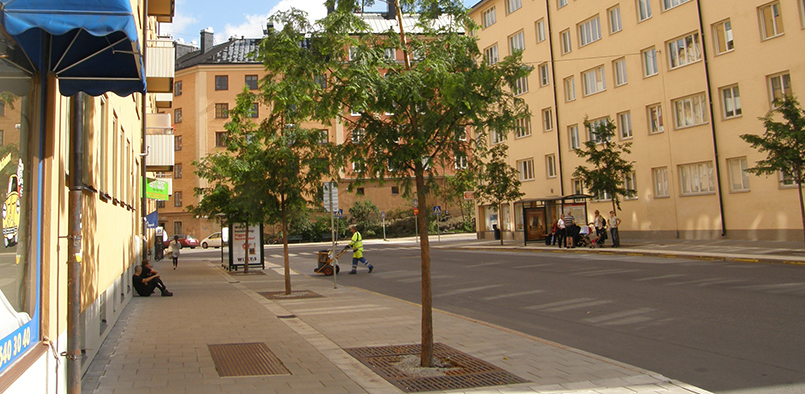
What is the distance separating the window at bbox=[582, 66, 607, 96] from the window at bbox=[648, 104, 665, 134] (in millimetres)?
3712

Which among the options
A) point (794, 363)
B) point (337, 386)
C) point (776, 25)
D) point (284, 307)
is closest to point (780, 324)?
point (794, 363)

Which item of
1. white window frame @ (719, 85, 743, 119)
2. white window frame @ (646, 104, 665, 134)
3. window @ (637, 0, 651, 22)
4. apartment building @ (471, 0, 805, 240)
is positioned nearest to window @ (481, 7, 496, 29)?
apartment building @ (471, 0, 805, 240)

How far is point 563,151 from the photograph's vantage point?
3788cm

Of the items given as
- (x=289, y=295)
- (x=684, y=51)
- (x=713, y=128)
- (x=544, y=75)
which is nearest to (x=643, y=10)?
(x=684, y=51)

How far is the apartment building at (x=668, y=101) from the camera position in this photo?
25844 millimetres

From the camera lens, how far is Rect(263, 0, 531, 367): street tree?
21.7 feet

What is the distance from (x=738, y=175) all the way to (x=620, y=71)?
934 centimetres

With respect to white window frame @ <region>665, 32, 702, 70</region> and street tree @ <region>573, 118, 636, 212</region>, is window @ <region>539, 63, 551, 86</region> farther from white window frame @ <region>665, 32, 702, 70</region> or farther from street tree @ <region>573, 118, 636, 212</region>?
street tree @ <region>573, 118, 636, 212</region>

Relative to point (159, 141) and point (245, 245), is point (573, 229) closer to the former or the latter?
point (245, 245)

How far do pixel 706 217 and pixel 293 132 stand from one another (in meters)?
21.8

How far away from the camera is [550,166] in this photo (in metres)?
39.4

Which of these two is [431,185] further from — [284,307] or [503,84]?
[284,307]

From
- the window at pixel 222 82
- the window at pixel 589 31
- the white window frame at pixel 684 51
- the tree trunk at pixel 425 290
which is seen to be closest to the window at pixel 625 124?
the white window frame at pixel 684 51

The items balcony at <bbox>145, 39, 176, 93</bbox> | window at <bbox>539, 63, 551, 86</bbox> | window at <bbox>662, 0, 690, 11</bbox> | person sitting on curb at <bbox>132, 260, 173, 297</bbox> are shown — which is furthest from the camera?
window at <bbox>539, 63, 551, 86</bbox>
